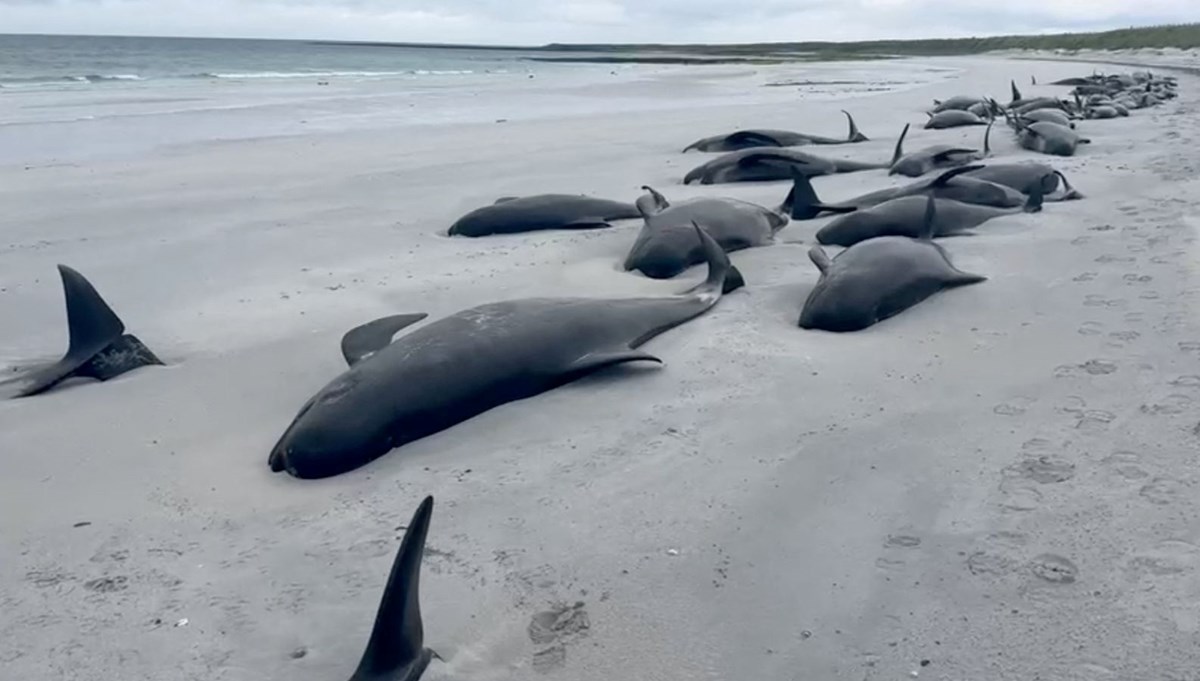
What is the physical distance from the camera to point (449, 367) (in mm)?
4035

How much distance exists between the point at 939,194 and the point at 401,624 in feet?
19.8

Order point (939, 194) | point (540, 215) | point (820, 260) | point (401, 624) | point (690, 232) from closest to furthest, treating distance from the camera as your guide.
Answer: point (401, 624)
point (820, 260)
point (690, 232)
point (939, 194)
point (540, 215)

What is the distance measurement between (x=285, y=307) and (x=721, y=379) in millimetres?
2438

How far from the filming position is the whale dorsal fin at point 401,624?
89.2 inches

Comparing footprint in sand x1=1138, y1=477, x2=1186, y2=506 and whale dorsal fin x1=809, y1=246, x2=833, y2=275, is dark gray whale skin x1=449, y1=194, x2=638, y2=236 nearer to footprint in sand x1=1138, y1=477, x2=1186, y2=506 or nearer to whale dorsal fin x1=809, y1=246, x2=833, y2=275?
whale dorsal fin x1=809, y1=246, x2=833, y2=275

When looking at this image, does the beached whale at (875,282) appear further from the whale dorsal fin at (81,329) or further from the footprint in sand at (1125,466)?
the whale dorsal fin at (81,329)

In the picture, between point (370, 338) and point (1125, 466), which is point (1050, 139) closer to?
point (1125, 466)

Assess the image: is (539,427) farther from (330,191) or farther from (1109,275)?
(330,191)

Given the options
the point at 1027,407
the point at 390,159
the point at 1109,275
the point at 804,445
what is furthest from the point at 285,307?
the point at 390,159

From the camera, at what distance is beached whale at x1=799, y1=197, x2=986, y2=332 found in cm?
490

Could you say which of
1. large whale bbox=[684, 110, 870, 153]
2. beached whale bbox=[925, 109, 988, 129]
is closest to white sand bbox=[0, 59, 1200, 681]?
large whale bbox=[684, 110, 870, 153]

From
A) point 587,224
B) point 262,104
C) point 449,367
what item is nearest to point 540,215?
point 587,224

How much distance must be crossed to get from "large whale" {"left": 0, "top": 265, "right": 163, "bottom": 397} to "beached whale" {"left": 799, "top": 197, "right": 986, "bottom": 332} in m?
2.98

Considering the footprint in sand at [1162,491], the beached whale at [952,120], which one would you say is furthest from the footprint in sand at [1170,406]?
the beached whale at [952,120]
